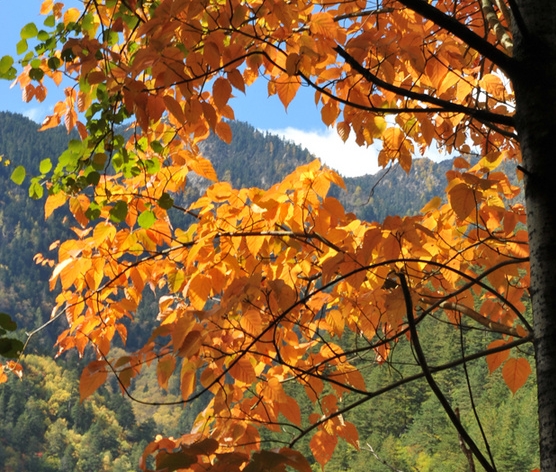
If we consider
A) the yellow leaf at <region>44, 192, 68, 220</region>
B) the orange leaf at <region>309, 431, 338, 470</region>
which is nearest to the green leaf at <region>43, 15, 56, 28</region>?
the yellow leaf at <region>44, 192, 68, 220</region>

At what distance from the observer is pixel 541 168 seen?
4.00 feet

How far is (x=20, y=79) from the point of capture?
287 centimetres

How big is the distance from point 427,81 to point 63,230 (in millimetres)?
A: 175232

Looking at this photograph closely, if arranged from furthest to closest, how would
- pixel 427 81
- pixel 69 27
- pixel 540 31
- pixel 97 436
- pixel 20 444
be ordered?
pixel 97 436 < pixel 20 444 < pixel 427 81 < pixel 69 27 < pixel 540 31

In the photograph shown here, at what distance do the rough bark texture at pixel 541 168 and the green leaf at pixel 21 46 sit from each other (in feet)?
5.81

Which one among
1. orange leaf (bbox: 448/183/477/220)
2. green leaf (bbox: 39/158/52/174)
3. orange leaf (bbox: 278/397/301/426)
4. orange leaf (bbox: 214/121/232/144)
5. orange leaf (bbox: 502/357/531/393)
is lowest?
orange leaf (bbox: 278/397/301/426)

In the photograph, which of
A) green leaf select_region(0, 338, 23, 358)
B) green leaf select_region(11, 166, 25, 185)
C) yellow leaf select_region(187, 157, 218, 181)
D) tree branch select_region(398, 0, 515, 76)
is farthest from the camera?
yellow leaf select_region(187, 157, 218, 181)

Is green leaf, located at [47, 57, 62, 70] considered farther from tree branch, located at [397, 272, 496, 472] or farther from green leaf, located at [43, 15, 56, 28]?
tree branch, located at [397, 272, 496, 472]

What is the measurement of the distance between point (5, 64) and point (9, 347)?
1570mm

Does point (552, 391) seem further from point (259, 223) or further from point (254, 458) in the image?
point (259, 223)

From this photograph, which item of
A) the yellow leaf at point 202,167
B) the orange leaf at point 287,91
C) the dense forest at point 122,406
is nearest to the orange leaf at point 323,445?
the dense forest at point 122,406

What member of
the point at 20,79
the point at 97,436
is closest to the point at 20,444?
the point at 97,436

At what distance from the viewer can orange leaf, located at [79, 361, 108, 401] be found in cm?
177

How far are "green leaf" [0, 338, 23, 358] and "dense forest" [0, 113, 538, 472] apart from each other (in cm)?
91
